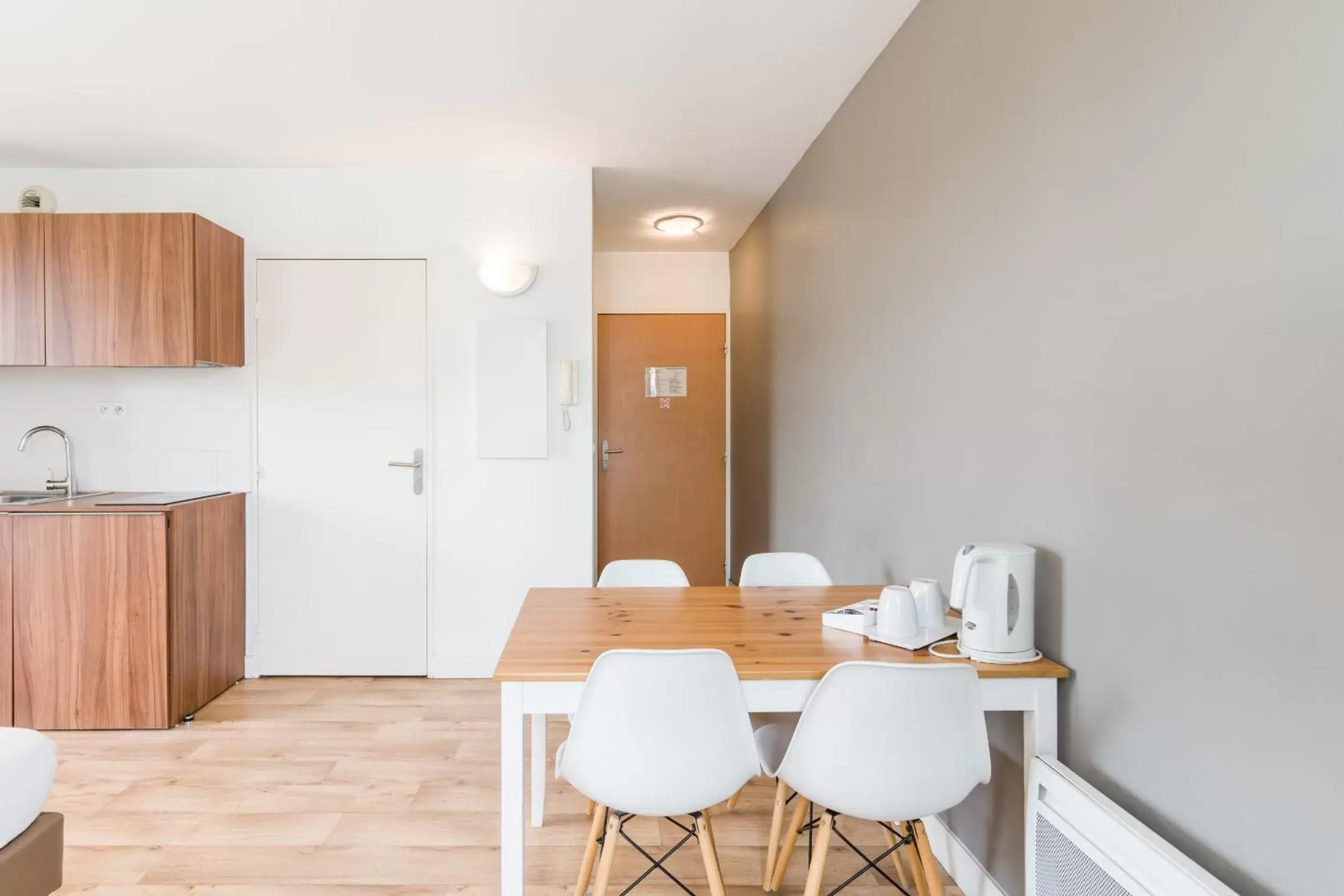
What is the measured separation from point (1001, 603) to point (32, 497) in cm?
422

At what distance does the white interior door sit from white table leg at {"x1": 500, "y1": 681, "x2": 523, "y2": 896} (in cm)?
239

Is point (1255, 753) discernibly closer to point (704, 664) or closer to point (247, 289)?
point (704, 664)

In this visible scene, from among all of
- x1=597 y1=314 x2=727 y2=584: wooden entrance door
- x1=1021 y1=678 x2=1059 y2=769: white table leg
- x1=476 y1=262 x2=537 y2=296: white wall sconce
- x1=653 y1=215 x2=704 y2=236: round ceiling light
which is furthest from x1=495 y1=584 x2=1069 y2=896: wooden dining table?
x1=597 y1=314 x2=727 y2=584: wooden entrance door

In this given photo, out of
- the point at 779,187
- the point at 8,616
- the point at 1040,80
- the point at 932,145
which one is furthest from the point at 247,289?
the point at 1040,80

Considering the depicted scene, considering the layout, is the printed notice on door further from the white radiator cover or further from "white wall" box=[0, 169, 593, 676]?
the white radiator cover

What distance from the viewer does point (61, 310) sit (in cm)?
335

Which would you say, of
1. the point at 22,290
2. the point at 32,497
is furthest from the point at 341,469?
the point at 22,290

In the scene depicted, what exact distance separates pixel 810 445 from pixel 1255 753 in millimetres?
2554

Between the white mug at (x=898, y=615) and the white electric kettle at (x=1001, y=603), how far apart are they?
0.16 metres

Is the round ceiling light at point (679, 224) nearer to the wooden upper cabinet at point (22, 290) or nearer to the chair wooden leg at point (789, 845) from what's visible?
the wooden upper cabinet at point (22, 290)

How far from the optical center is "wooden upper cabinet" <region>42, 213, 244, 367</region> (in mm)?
3330

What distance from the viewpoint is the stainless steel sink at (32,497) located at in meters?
3.54

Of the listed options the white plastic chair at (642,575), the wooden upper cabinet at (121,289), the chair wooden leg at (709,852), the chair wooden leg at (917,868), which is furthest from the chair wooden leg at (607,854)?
the wooden upper cabinet at (121,289)

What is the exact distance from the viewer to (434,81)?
2879mm
